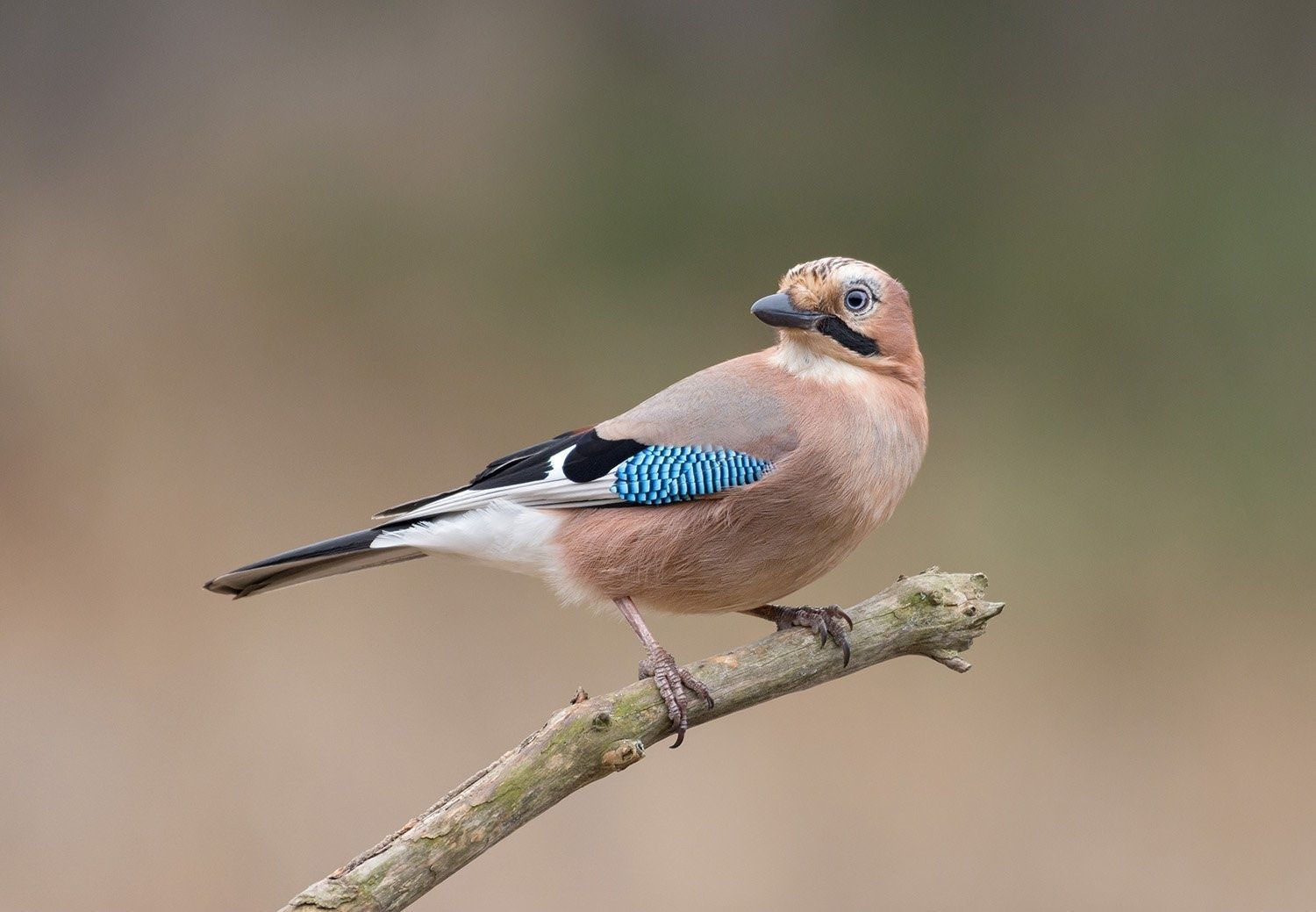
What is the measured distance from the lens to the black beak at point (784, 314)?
2863 mm

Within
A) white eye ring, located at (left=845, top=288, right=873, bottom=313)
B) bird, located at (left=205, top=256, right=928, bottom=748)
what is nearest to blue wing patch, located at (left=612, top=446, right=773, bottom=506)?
bird, located at (left=205, top=256, right=928, bottom=748)

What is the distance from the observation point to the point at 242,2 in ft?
16.6

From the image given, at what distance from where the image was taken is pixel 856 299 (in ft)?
9.73

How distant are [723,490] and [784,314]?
41cm

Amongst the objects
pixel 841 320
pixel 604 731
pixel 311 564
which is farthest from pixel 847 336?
pixel 311 564

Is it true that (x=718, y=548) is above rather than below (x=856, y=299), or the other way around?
below

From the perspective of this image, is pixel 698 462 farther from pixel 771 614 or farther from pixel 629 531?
pixel 771 614

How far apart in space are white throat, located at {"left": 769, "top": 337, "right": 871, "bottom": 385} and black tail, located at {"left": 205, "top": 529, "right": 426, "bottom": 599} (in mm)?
964

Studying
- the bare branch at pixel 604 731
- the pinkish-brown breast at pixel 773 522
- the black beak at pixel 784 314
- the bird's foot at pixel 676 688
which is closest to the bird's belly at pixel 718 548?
the pinkish-brown breast at pixel 773 522

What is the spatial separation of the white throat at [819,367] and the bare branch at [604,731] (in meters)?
0.47

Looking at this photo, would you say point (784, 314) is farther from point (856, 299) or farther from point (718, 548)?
point (718, 548)

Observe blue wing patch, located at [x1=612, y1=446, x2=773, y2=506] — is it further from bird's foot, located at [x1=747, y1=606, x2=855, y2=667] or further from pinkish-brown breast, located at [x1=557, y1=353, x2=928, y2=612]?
bird's foot, located at [x1=747, y1=606, x2=855, y2=667]

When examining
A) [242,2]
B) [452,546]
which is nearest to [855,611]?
[452,546]

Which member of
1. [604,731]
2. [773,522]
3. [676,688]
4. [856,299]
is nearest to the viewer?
[604,731]
